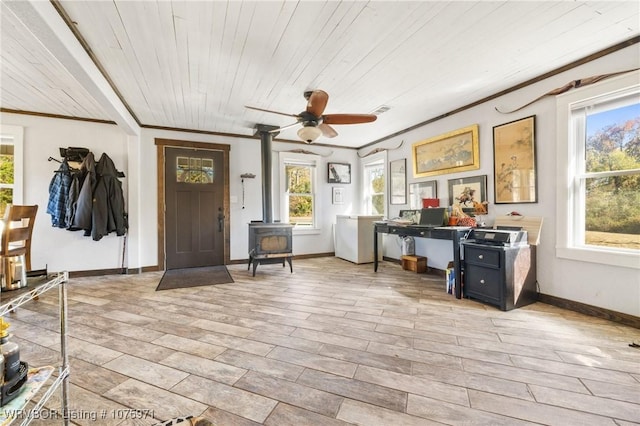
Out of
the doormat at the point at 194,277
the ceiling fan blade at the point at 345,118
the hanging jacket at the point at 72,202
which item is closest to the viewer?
the ceiling fan blade at the point at 345,118

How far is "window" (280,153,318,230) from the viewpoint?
5.48m

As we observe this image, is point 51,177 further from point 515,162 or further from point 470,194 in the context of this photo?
point 515,162

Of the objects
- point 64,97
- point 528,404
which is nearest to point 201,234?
point 64,97

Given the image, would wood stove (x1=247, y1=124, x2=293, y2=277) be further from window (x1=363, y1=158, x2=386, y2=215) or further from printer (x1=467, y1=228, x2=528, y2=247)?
printer (x1=467, y1=228, x2=528, y2=247)

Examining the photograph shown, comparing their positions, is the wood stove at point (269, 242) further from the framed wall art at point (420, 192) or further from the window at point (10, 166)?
the window at point (10, 166)

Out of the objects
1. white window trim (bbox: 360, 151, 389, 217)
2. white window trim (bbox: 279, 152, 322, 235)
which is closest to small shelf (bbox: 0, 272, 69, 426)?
white window trim (bbox: 279, 152, 322, 235)

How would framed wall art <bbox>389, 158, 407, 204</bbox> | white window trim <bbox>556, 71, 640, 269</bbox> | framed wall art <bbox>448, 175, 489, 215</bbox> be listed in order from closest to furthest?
white window trim <bbox>556, 71, 640, 269</bbox>, framed wall art <bbox>448, 175, 489, 215</bbox>, framed wall art <bbox>389, 158, 407, 204</bbox>

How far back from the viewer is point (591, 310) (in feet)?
8.39

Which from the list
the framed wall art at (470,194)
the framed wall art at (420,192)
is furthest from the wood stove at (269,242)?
the framed wall art at (470,194)

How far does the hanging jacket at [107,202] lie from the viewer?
3.96 m

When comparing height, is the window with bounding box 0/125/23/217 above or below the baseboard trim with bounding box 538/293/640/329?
above

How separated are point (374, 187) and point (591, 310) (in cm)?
387

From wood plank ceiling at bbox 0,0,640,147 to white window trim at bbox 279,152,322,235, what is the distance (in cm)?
178

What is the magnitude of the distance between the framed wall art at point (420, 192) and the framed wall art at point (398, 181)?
0.16 m
